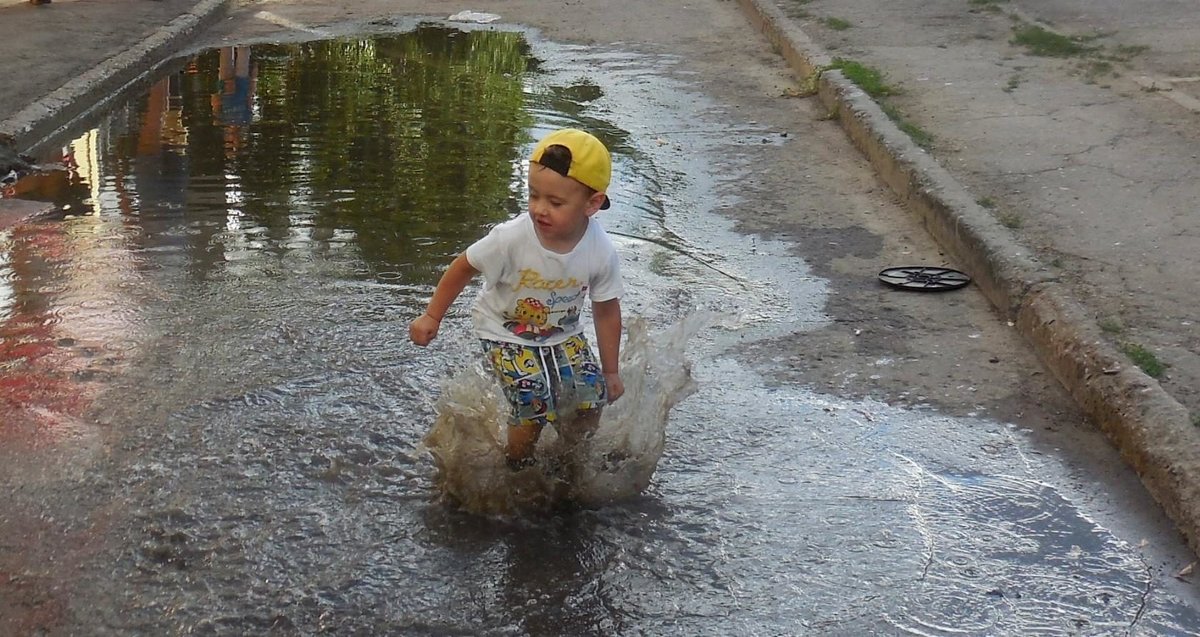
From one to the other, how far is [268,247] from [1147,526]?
4255 mm

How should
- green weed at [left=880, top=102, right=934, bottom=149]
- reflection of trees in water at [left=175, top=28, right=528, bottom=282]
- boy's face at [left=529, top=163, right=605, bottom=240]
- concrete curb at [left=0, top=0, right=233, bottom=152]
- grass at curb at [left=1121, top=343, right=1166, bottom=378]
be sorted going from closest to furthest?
boy's face at [left=529, top=163, right=605, bottom=240] < grass at curb at [left=1121, top=343, right=1166, bottom=378] < reflection of trees in water at [left=175, top=28, right=528, bottom=282] < green weed at [left=880, top=102, right=934, bottom=149] < concrete curb at [left=0, top=0, right=233, bottom=152]

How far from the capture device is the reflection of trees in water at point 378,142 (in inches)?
283

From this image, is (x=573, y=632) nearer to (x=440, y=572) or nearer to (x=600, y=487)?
(x=440, y=572)

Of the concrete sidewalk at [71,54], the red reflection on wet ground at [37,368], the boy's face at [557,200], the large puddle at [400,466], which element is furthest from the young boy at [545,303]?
the concrete sidewalk at [71,54]

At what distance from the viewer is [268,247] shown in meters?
6.73

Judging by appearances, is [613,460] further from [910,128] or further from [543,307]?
[910,128]

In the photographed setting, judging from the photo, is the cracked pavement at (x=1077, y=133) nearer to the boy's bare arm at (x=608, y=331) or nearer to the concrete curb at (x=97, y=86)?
the boy's bare arm at (x=608, y=331)

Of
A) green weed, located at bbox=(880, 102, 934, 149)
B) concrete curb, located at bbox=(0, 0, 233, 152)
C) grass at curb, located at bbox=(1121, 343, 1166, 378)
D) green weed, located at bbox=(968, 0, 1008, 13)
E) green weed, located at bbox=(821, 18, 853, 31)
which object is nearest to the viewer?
grass at curb, located at bbox=(1121, 343, 1166, 378)

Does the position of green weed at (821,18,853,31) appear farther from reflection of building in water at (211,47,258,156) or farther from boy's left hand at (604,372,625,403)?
boy's left hand at (604,372,625,403)

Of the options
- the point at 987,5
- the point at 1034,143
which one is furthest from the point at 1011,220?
the point at 987,5

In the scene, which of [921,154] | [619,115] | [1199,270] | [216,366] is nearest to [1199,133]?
[921,154]

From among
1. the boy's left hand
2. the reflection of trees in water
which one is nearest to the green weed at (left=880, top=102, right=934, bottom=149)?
the reflection of trees in water

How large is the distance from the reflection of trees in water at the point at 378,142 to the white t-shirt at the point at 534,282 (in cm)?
230

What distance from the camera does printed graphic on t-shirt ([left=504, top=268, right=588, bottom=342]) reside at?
3980mm
